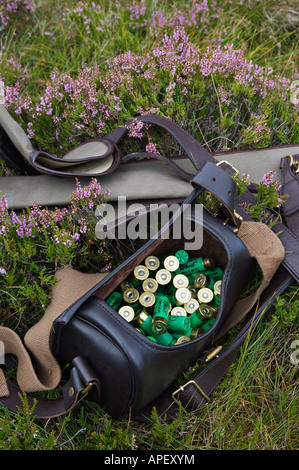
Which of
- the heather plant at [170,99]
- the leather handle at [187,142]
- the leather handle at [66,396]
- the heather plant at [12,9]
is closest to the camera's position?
the leather handle at [66,396]

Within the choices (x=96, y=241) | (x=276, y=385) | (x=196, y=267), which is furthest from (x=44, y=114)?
(x=276, y=385)

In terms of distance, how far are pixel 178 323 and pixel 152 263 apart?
1.24ft

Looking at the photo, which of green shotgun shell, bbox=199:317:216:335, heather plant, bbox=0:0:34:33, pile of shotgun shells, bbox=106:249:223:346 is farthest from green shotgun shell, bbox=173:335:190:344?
heather plant, bbox=0:0:34:33

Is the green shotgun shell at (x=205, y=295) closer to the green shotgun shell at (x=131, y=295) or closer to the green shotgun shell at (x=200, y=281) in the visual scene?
the green shotgun shell at (x=200, y=281)

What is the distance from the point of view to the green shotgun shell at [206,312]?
240 centimetres

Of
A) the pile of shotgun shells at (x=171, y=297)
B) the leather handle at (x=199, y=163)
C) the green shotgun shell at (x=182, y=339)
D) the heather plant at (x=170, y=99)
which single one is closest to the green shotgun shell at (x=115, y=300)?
the pile of shotgun shells at (x=171, y=297)

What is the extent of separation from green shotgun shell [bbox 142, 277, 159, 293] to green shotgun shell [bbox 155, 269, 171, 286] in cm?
3

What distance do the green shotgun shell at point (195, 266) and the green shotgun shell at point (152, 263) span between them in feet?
0.54

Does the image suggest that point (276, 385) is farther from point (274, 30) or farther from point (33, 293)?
point (274, 30)

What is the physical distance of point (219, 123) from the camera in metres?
3.00

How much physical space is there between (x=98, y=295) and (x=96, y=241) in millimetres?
390

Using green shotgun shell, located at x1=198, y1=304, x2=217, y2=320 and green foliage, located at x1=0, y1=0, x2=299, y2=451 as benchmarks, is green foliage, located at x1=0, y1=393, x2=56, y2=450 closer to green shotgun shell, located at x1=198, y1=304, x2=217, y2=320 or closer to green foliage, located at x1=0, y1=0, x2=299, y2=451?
green foliage, located at x1=0, y1=0, x2=299, y2=451

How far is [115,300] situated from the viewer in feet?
7.86

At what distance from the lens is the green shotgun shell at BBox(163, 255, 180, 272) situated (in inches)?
99.0
